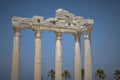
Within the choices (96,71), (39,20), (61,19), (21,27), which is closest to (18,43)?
(21,27)

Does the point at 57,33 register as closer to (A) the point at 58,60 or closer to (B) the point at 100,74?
(A) the point at 58,60

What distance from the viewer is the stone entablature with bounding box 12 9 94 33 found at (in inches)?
2100

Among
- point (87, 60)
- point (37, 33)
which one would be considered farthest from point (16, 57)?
point (87, 60)

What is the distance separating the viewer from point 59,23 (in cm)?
5678

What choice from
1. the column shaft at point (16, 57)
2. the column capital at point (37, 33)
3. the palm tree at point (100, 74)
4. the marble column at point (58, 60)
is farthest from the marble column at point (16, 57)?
the palm tree at point (100, 74)

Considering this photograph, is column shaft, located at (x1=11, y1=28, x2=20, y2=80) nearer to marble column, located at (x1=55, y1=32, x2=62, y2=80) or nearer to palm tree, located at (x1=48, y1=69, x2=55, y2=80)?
marble column, located at (x1=55, y1=32, x2=62, y2=80)

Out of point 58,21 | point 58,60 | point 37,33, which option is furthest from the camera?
point 58,21

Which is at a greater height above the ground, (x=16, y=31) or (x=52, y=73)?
(x=16, y=31)

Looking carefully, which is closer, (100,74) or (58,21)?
(58,21)

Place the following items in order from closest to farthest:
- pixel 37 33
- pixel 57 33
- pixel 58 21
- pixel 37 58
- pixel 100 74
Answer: pixel 37 58 → pixel 37 33 → pixel 58 21 → pixel 57 33 → pixel 100 74

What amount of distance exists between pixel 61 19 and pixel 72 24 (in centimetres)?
353

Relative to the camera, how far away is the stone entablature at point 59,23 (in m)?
53.3

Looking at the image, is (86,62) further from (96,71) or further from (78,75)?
(96,71)

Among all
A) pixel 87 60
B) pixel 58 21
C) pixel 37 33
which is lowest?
pixel 87 60
